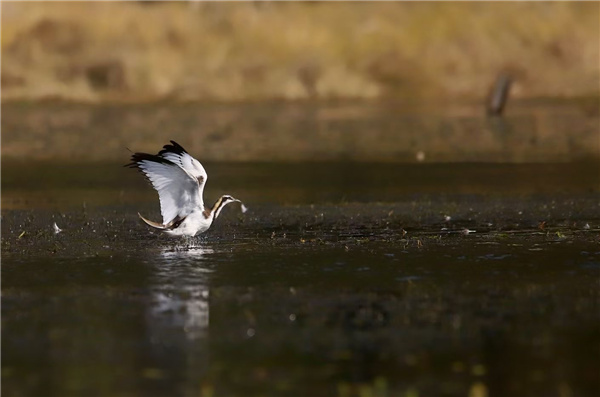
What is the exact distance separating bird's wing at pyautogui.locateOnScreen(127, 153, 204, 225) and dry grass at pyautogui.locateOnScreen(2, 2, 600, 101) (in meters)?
26.1

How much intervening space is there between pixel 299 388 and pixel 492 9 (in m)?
38.5

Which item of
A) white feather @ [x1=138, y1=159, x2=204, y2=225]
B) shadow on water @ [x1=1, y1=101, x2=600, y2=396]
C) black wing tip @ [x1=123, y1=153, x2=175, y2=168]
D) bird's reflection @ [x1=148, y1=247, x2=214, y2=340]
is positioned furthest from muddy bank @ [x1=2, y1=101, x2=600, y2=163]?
bird's reflection @ [x1=148, y1=247, x2=214, y2=340]

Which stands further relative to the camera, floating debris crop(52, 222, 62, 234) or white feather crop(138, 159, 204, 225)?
floating debris crop(52, 222, 62, 234)

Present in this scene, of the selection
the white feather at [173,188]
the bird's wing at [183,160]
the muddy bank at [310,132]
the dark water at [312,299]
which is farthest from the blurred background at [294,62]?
the bird's wing at [183,160]

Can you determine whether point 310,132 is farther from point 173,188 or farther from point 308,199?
point 173,188

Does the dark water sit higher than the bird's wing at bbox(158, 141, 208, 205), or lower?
lower

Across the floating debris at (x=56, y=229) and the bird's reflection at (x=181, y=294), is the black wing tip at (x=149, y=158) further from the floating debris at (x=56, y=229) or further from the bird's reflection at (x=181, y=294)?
the floating debris at (x=56, y=229)

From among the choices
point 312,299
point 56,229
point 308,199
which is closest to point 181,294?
point 312,299

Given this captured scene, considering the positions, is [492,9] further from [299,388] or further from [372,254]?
[299,388]

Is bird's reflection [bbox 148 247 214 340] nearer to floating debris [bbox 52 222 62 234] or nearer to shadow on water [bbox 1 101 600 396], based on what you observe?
shadow on water [bbox 1 101 600 396]

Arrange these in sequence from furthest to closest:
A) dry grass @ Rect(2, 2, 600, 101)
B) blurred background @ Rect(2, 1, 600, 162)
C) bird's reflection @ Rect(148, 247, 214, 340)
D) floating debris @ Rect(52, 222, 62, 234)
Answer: dry grass @ Rect(2, 2, 600, 101) → blurred background @ Rect(2, 1, 600, 162) → floating debris @ Rect(52, 222, 62, 234) → bird's reflection @ Rect(148, 247, 214, 340)

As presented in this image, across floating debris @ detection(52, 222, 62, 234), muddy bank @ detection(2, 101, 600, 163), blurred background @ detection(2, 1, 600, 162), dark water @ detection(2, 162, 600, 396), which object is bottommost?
dark water @ detection(2, 162, 600, 396)

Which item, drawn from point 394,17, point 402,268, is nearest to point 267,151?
point 402,268

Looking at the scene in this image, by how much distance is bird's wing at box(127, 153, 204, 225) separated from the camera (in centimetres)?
1362
